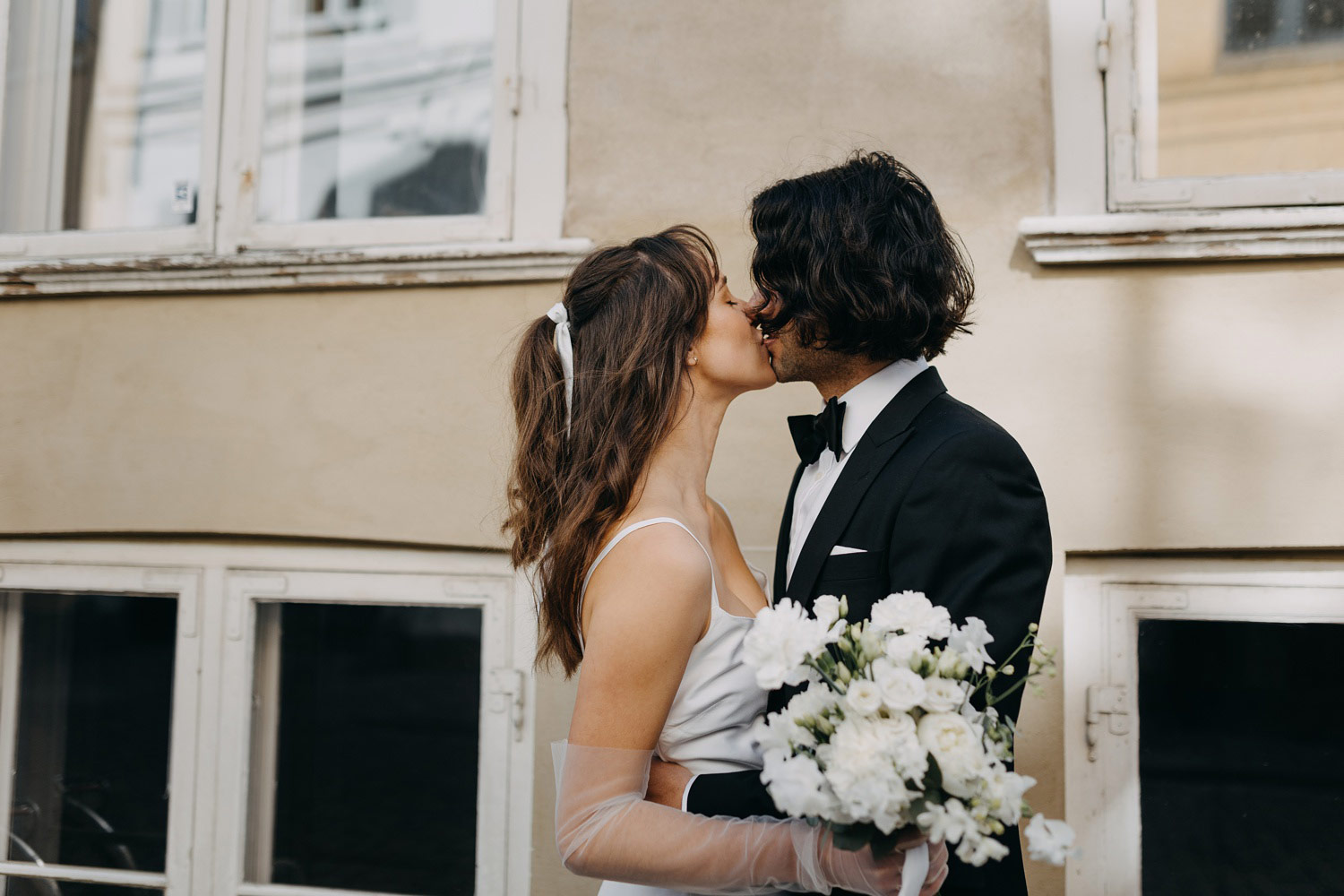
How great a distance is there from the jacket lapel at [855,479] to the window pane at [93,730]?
7.30 ft

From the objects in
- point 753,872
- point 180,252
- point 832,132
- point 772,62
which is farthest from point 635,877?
point 180,252

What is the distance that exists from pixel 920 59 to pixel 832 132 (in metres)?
0.29

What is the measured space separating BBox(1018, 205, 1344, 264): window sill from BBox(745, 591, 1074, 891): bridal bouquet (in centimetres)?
145

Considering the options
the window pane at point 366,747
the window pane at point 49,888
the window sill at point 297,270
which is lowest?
the window pane at point 49,888

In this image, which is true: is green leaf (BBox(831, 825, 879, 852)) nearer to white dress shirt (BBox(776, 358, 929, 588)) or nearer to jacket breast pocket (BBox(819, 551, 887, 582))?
jacket breast pocket (BBox(819, 551, 887, 582))

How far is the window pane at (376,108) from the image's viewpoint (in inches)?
115

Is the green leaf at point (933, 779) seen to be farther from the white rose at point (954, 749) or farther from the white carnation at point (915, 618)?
the white carnation at point (915, 618)

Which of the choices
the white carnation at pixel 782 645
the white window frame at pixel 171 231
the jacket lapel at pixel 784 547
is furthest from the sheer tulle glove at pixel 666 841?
the white window frame at pixel 171 231

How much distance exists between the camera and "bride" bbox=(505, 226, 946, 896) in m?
1.56

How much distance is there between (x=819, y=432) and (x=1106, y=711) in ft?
3.75

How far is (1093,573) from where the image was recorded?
2471 millimetres

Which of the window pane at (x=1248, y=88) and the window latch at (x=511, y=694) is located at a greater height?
the window pane at (x=1248, y=88)

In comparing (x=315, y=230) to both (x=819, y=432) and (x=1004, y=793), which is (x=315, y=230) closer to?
(x=819, y=432)

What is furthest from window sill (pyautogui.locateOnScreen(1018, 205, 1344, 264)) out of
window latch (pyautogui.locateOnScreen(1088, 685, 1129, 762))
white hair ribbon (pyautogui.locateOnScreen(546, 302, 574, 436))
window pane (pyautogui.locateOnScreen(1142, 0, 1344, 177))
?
white hair ribbon (pyautogui.locateOnScreen(546, 302, 574, 436))
